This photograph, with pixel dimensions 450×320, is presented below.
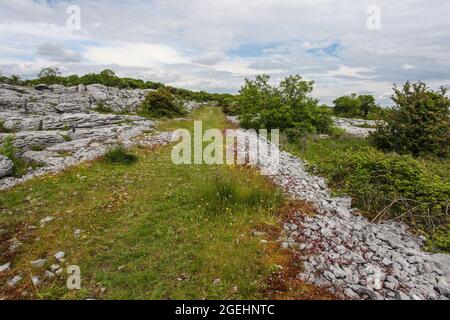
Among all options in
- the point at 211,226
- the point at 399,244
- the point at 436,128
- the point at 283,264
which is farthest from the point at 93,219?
the point at 436,128

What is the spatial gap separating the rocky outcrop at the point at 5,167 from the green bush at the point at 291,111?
15935mm

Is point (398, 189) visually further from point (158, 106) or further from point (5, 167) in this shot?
point (158, 106)

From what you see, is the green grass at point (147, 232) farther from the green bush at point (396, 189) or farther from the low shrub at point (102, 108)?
the low shrub at point (102, 108)

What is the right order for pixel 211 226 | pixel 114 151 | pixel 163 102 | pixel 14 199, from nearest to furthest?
pixel 211 226, pixel 14 199, pixel 114 151, pixel 163 102

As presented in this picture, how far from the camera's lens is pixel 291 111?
20.7 m

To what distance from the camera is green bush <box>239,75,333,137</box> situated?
67.7 ft

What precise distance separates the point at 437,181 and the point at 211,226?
698 centimetres

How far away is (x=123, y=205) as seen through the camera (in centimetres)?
816

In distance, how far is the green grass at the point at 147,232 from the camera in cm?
482

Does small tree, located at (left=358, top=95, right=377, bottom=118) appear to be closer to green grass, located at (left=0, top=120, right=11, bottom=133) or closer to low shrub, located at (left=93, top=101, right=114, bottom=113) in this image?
low shrub, located at (left=93, top=101, right=114, bottom=113)

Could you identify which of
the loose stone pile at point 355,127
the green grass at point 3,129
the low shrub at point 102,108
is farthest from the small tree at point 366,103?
the green grass at point 3,129

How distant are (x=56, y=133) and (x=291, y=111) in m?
15.9

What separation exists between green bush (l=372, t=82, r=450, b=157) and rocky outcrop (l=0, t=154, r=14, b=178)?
18238 millimetres

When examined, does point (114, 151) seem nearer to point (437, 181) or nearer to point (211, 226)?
point (211, 226)
